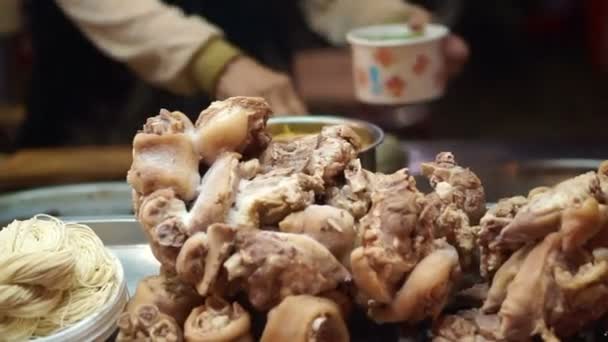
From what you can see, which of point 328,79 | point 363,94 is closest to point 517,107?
point 328,79

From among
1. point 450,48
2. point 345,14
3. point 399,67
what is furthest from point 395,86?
point 345,14

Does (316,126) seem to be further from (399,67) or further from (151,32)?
(151,32)

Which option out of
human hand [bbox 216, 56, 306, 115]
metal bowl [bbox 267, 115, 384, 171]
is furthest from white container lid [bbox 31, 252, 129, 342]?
human hand [bbox 216, 56, 306, 115]

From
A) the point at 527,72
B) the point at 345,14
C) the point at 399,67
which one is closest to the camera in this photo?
the point at 399,67

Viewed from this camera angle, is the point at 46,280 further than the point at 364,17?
No

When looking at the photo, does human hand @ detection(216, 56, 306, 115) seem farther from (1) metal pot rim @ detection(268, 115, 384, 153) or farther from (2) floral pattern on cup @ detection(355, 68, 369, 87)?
(1) metal pot rim @ detection(268, 115, 384, 153)

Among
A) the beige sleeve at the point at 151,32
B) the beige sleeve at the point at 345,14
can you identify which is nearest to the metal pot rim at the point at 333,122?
the beige sleeve at the point at 151,32

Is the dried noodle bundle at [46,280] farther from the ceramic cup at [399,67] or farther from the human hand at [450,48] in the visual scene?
the human hand at [450,48]
